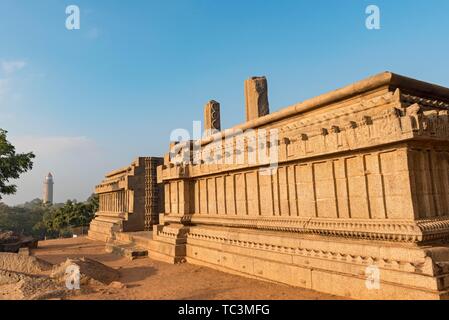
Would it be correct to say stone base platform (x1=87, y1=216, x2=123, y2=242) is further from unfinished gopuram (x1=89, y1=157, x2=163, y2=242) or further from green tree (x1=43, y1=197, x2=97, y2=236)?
green tree (x1=43, y1=197, x2=97, y2=236)

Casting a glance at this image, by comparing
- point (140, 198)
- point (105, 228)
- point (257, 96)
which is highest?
point (257, 96)

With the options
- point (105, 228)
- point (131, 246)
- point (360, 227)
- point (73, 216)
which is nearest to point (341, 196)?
point (360, 227)

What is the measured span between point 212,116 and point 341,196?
36.3 ft

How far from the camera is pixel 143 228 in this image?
84.8 feet

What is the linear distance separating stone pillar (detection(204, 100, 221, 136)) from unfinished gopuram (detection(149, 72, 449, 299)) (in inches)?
187

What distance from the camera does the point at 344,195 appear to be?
867cm

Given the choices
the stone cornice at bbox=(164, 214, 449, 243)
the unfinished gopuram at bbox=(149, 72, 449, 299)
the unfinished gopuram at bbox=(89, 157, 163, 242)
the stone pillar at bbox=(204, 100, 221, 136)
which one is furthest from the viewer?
the unfinished gopuram at bbox=(89, 157, 163, 242)

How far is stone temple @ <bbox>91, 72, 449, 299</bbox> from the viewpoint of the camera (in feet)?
23.3

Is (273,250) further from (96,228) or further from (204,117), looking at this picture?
(96,228)

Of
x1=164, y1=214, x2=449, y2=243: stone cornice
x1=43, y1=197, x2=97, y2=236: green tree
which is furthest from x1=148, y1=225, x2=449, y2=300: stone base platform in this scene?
x1=43, y1=197, x2=97, y2=236: green tree

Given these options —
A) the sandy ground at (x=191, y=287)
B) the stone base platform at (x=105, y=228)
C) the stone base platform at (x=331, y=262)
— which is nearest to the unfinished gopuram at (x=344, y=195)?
the stone base platform at (x=331, y=262)

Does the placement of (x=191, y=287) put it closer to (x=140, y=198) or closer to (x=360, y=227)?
(x=360, y=227)
